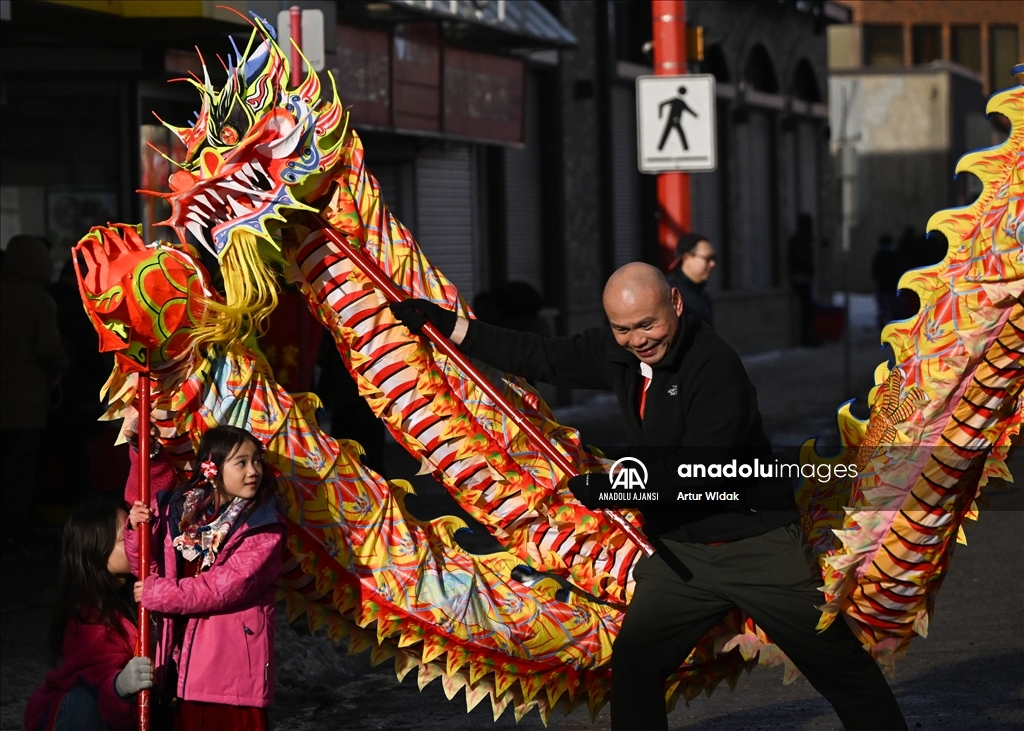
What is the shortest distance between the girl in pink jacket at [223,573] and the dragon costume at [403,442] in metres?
0.28

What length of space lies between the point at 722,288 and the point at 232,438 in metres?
21.0

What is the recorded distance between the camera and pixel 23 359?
31.9 ft

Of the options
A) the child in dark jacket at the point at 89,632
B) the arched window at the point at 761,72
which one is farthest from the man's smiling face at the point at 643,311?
the arched window at the point at 761,72

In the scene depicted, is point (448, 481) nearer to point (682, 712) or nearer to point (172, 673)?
point (172, 673)

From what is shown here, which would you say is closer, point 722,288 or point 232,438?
point 232,438

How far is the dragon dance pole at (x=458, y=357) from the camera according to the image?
5.15 metres

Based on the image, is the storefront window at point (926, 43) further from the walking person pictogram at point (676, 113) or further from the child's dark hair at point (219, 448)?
the child's dark hair at point (219, 448)

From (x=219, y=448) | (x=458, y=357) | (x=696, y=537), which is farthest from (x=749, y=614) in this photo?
(x=219, y=448)

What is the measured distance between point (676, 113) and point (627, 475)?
7211 millimetres

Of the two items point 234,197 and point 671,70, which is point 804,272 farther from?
point 234,197

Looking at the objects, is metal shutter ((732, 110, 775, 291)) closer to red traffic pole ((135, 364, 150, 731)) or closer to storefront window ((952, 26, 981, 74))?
red traffic pole ((135, 364, 150, 731))

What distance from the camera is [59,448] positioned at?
10617 millimetres

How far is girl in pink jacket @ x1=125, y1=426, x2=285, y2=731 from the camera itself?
4766 millimetres

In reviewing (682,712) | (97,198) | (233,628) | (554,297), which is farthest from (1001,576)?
(554,297)
